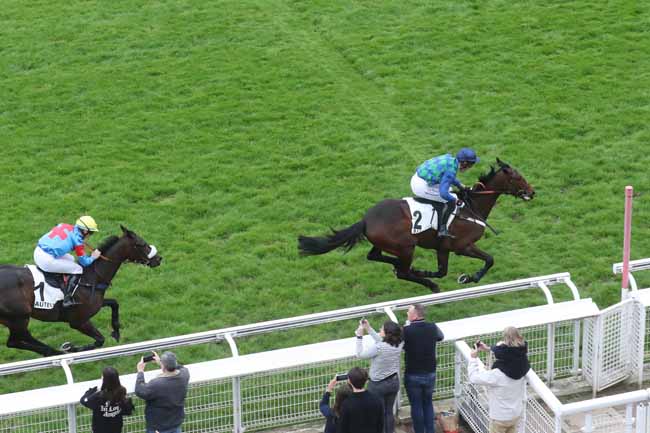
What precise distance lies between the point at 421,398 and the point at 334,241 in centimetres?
282

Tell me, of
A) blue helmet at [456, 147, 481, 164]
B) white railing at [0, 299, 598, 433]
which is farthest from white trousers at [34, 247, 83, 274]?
blue helmet at [456, 147, 481, 164]

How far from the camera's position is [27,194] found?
43.2 ft

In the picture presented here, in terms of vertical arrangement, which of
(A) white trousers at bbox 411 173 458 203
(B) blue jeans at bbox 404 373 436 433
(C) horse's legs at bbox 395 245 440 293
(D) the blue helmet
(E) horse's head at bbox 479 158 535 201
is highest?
(D) the blue helmet

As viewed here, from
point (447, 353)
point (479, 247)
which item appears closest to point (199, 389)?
point (447, 353)

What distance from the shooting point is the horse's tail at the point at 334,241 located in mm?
10758

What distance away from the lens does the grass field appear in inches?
450

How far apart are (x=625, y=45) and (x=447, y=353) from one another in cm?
888

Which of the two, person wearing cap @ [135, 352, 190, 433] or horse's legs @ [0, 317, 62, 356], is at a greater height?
person wearing cap @ [135, 352, 190, 433]

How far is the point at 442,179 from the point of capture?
1059cm

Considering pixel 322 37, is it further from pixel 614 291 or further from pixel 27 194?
pixel 614 291

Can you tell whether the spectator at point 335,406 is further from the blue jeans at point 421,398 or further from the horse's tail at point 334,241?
the horse's tail at point 334,241

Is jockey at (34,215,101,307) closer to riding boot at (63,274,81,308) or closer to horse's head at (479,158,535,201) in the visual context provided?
riding boot at (63,274,81,308)

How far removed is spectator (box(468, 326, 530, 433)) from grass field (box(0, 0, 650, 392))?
2660 mm

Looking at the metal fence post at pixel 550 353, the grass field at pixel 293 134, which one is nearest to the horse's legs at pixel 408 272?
the grass field at pixel 293 134
